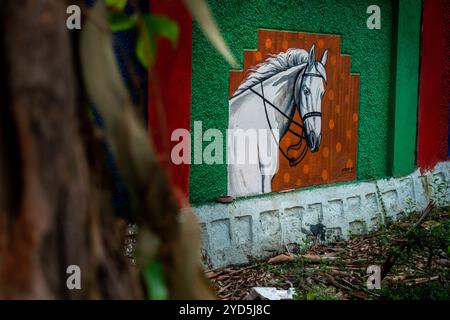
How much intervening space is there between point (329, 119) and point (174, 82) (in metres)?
2.24

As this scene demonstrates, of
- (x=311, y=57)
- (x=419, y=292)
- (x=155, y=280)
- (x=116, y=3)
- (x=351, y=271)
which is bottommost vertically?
(x=351, y=271)

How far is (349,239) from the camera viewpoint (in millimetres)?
7324

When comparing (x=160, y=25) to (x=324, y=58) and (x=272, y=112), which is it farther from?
(x=324, y=58)

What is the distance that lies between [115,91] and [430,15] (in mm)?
7870

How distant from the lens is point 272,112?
262 inches

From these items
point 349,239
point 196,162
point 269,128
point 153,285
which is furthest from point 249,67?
point 153,285

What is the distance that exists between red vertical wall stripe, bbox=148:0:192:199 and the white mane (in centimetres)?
68

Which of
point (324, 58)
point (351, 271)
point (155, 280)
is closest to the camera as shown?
point (155, 280)

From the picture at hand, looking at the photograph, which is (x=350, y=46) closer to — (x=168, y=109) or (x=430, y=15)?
(x=430, y=15)

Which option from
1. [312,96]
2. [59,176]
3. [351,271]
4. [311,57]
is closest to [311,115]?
[312,96]

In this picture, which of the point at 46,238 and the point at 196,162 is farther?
the point at 196,162

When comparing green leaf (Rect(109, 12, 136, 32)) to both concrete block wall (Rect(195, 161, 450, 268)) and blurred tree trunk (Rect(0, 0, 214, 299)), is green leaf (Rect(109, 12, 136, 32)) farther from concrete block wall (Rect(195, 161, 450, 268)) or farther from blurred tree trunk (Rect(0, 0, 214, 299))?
concrete block wall (Rect(195, 161, 450, 268))

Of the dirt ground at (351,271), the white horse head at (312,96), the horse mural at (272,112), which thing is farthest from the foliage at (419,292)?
the white horse head at (312,96)
